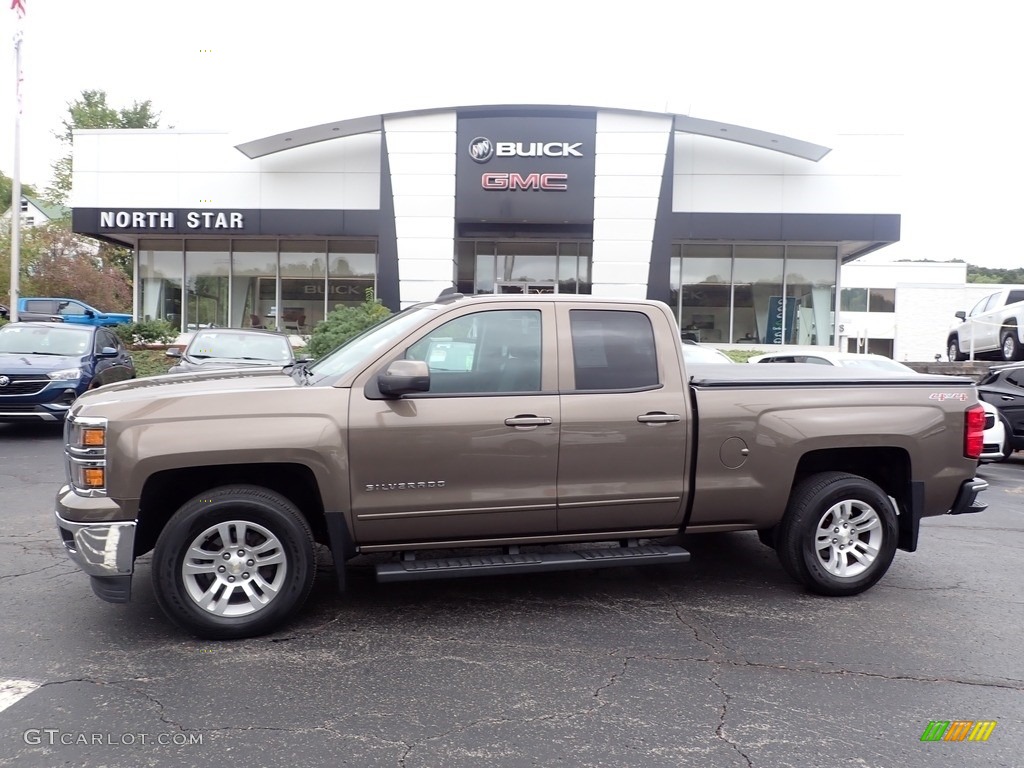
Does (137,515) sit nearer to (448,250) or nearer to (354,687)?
(354,687)

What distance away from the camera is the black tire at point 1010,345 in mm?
17875

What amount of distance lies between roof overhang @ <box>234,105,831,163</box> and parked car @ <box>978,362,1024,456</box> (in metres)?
10.2

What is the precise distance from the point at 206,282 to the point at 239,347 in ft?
44.0

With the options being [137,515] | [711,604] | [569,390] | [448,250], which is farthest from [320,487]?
[448,250]

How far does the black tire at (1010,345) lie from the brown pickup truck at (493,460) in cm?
1517

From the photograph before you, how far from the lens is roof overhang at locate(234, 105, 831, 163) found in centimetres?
2089

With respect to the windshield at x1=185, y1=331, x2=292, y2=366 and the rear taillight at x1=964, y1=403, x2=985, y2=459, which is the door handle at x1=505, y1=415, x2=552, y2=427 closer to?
the rear taillight at x1=964, y1=403, x2=985, y2=459

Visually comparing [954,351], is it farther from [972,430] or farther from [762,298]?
[972,430]

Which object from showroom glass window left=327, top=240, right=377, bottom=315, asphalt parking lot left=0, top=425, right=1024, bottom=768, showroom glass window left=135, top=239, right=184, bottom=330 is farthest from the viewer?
showroom glass window left=135, top=239, right=184, bottom=330

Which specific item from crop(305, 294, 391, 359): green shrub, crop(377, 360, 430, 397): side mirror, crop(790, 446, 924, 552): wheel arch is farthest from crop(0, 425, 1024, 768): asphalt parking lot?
crop(305, 294, 391, 359): green shrub

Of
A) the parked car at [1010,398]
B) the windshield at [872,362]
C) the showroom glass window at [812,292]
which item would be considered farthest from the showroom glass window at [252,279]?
the parked car at [1010,398]

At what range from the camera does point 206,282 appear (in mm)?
24750

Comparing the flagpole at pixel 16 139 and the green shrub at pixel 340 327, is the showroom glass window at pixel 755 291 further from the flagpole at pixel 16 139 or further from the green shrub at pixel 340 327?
the flagpole at pixel 16 139

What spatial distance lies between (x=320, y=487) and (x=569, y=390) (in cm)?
152
